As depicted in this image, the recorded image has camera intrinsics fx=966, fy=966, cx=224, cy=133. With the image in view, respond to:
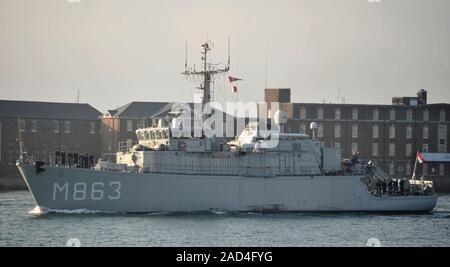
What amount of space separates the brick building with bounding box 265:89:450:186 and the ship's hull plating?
23.1 m

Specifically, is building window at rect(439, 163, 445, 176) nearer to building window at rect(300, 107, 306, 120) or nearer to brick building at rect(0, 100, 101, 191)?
building window at rect(300, 107, 306, 120)

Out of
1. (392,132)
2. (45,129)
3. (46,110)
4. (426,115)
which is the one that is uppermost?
(46,110)

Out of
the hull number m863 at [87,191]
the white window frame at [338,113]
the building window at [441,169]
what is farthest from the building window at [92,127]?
the hull number m863 at [87,191]

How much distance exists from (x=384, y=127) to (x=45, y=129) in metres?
25.6

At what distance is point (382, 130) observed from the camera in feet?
238

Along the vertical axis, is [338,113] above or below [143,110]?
below

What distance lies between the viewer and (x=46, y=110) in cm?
7438

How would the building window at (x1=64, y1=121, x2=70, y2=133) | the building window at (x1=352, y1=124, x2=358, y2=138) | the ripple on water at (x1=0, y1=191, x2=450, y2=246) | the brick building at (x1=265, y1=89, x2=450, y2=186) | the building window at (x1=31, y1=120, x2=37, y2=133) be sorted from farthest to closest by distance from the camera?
the building window at (x1=64, y1=121, x2=70, y2=133) < the building window at (x1=31, y1=120, x2=37, y2=133) < the building window at (x1=352, y1=124, x2=358, y2=138) < the brick building at (x1=265, y1=89, x2=450, y2=186) < the ripple on water at (x1=0, y1=191, x2=450, y2=246)

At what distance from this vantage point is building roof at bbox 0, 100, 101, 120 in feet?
239

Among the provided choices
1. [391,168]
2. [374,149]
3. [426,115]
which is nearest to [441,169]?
[391,168]

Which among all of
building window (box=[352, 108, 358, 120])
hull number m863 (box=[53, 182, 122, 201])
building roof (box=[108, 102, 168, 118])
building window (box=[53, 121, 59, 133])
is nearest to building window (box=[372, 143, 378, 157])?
building window (box=[352, 108, 358, 120])

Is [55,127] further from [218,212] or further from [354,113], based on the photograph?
[218,212]

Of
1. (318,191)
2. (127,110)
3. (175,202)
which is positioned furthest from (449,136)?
(175,202)

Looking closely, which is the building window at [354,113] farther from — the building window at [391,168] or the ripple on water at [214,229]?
the ripple on water at [214,229]
